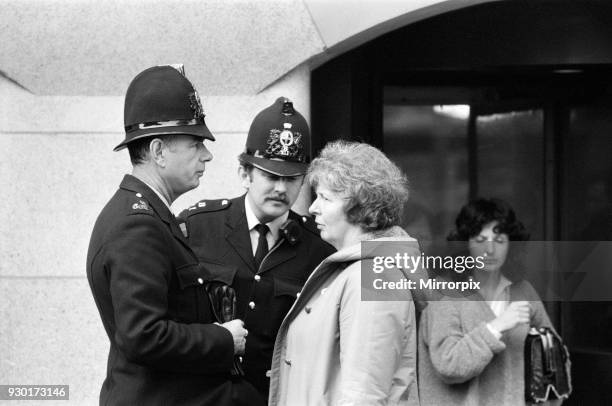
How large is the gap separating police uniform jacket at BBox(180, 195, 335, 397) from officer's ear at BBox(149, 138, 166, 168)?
2.32 ft

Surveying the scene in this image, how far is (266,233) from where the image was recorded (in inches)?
158

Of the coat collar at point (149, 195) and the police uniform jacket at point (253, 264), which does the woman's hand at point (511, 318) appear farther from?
the coat collar at point (149, 195)

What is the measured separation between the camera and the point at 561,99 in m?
6.71

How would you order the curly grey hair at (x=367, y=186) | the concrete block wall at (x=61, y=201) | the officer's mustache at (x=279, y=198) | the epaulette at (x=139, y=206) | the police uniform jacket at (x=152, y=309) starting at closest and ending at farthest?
the police uniform jacket at (x=152, y=309) < the epaulette at (x=139, y=206) < the curly grey hair at (x=367, y=186) < the officer's mustache at (x=279, y=198) < the concrete block wall at (x=61, y=201)

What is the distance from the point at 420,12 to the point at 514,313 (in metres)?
1.58

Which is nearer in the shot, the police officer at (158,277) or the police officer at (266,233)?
the police officer at (158,277)

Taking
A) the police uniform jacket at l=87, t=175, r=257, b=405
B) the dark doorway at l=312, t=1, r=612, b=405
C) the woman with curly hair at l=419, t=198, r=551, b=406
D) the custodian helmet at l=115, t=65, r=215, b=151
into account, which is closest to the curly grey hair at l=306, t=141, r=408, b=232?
the custodian helmet at l=115, t=65, r=215, b=151

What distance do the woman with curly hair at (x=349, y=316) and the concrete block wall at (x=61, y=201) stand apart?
1.80 meters

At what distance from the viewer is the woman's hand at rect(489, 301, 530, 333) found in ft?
14.8

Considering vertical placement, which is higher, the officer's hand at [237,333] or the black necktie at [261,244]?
the black necktie at [261,244]

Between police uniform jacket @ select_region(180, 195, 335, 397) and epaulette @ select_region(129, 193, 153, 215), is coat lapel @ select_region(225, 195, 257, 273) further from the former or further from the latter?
epaulette @ select_region(129, 193, 153, 215)

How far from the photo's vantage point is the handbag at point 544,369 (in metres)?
4.59

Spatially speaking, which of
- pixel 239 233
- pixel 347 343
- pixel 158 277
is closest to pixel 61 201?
pixel 239 233

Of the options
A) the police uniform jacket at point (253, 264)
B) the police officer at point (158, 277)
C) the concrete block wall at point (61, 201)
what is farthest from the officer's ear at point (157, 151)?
the concrete block wall at point (61, 201)
